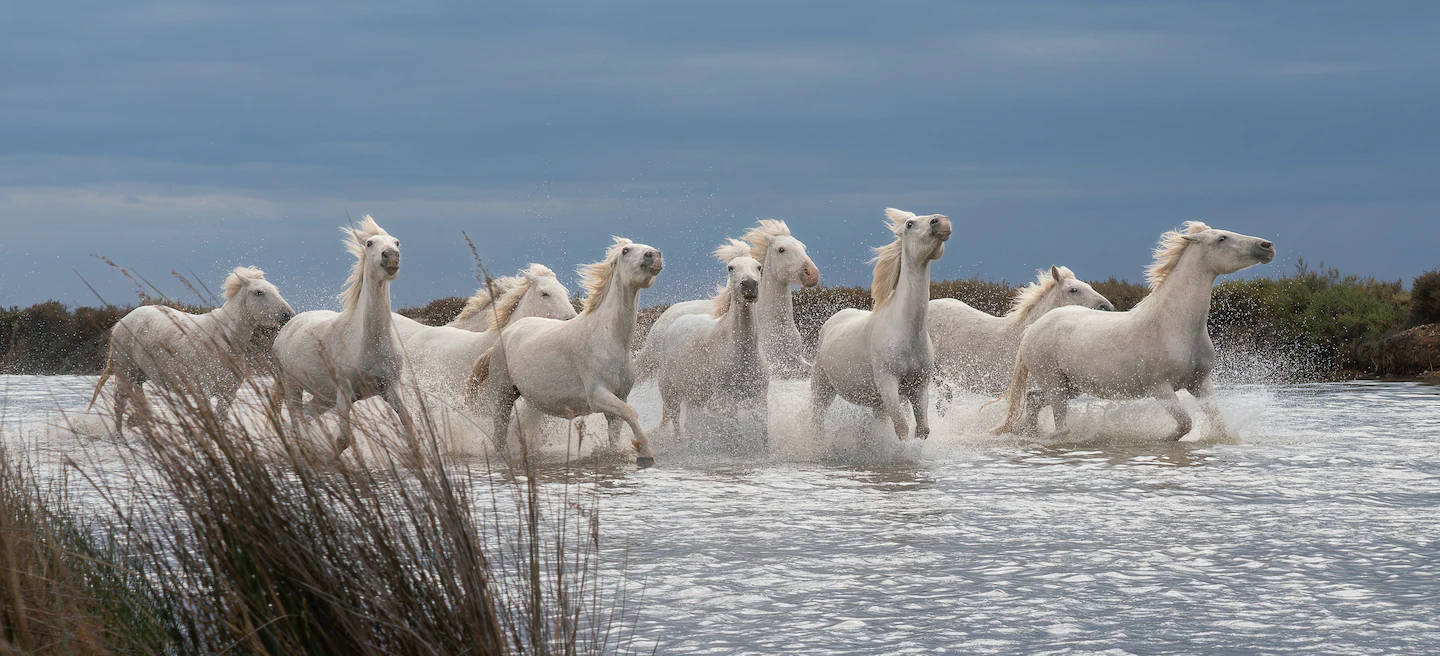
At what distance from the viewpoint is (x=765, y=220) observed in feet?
36.4

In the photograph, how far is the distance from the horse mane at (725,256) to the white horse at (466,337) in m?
1.78

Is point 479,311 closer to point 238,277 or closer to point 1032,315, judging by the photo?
point 238,277

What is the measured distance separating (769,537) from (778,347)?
447cm

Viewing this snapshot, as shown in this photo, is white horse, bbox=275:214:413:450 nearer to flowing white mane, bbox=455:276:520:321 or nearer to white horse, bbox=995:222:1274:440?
flowing white mane, bbox=455:276:520:321

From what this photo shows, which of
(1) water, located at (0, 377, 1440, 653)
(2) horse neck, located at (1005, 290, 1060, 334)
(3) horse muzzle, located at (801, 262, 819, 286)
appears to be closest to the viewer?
(1) water, located at (0, 377, 1440, 653)

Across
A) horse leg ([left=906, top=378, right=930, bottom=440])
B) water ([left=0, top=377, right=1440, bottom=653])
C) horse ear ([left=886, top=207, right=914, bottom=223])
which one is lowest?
water ([left=0, top=377, right=1440, bottom=653])

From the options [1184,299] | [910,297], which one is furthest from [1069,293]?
[910,297]

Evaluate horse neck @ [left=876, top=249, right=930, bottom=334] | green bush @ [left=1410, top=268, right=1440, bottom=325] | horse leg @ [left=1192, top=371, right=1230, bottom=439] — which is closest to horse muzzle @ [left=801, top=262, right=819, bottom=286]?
horse neck @ [left=876, top=249, right=930, bottom=334]

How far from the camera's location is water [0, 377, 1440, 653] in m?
4.74

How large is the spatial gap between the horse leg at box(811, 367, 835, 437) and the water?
7.3 inches

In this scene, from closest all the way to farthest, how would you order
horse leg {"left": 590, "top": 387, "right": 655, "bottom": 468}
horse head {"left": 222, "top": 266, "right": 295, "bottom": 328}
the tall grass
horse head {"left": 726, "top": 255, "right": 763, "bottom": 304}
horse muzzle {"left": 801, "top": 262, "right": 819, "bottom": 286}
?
the tall grass
horse leg {"left": 590, "top": 387, "right": 655, "bottom": 468}
horse head {"left": 726, "top": 255, "right": 763, "bottom": 304}
horse muzzle {"left": 801, "top": 262, "right": 819, "bottom": 286}
horse head {"left": 222, "top": 266, "right": 295, "bottom": 328}

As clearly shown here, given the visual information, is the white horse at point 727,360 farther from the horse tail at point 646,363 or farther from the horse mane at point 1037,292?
the horse mane at point 1037,292

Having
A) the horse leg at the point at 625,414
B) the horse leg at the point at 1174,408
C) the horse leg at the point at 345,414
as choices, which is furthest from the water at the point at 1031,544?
the horse leg at the point at 345,414

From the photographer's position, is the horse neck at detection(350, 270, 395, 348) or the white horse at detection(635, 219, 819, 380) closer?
the horse neck at detection(350, 270, 395, 348)
